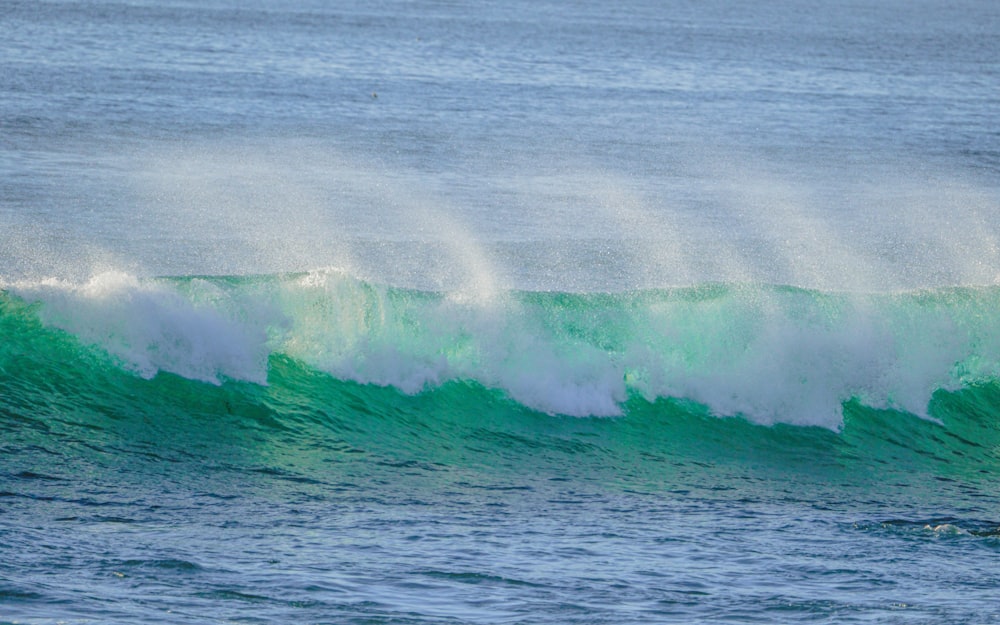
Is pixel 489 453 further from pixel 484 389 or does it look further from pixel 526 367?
pixel 526 367

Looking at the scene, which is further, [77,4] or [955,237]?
[77,4]

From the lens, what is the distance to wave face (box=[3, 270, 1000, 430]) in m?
12.1

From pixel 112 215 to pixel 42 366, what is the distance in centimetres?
940

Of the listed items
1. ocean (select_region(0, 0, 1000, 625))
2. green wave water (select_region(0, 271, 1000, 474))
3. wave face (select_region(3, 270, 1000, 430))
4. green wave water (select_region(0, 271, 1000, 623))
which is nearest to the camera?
green wave water (select_region(0, 271, 1000, 623))

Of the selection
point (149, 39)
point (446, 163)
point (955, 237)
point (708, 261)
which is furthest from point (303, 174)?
point (149, 39)

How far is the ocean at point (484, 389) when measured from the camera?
24.7 ft

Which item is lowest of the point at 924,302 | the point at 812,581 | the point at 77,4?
the point at 812,581

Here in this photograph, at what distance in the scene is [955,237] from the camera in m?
22.3

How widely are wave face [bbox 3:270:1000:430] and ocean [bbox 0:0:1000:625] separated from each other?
0.03 metres

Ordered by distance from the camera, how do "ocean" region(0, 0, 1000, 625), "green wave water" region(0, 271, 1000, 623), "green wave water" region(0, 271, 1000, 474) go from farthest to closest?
1. "green wave water" region(0, 271, 1000, 474)
2. "ocean" region(0, 0, 1000, 625)
3. "green wave water" region(0, 271, 1000, 623)

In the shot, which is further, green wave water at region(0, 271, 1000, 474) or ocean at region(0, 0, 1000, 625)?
green wave water at region(0, 271, 1000, 474)

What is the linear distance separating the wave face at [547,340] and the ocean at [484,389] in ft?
0.11

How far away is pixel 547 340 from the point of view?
12.8m

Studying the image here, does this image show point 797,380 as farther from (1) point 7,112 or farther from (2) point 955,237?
(1) point 7,112
